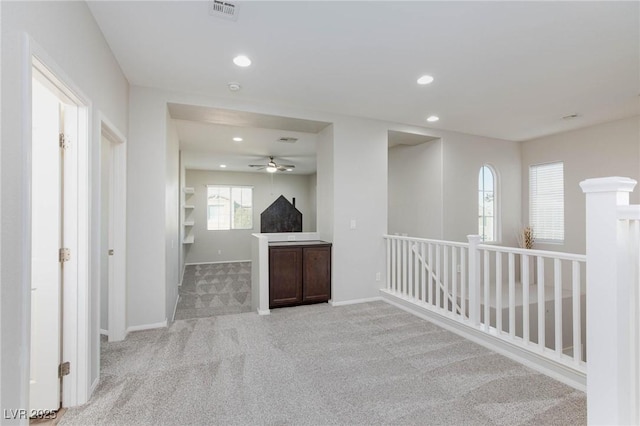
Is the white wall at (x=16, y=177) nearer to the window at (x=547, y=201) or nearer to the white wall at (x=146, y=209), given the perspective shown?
the white wall at (x=146, y=209)

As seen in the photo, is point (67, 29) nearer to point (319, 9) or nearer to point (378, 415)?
point (319, 9)

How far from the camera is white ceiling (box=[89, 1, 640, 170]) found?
2131 mm

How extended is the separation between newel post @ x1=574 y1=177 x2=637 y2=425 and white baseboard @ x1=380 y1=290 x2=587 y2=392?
0.90 metres

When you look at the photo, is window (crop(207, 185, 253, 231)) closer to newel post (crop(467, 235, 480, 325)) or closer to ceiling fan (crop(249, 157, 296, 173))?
ceiling fan (crop(249, 157, 296, 173))

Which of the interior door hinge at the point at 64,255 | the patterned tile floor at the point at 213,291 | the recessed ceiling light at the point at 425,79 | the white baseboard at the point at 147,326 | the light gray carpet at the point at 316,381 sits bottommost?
the patterned tile floor at the point at 213,291

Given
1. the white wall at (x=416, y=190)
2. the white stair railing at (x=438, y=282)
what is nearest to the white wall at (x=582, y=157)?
the white wall at (x=416, y=190)

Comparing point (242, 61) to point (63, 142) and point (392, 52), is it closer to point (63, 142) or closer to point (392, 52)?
point (392, 52)

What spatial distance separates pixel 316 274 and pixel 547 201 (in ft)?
15.2

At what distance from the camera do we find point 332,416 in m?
1.89

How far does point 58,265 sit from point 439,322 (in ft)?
11.7

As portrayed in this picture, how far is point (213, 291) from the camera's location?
17.7ft

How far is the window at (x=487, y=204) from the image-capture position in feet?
18.6

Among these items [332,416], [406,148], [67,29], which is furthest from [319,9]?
[406,148]

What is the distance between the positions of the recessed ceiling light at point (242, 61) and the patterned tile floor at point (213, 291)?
3.11 metres
